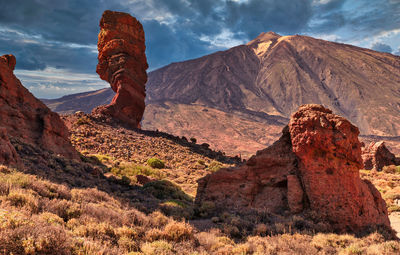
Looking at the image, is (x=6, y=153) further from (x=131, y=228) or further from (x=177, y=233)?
(x=177, y=233)

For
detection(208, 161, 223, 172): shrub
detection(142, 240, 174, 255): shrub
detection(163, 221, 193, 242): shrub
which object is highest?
detection(142, 240, 174, 255): shrub

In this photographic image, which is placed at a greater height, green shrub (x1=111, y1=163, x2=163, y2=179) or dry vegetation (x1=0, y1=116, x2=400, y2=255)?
dry vegetation (x1=0, y1=116, x2=400, y2=255)

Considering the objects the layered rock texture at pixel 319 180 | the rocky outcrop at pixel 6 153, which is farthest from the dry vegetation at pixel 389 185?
the rocky outcrop at pixel 6 153

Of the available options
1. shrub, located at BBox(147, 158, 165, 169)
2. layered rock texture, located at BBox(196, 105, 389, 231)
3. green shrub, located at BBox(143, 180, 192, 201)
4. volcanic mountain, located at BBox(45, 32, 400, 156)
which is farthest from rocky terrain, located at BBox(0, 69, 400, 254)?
volcanic mountain, located at BBox(45, 32, 400, 156)

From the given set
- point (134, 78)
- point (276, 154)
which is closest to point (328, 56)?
point (134, 78)

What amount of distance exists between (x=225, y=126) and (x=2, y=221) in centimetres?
8237

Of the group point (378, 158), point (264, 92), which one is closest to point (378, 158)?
point (378, 158)

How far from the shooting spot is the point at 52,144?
15.9m

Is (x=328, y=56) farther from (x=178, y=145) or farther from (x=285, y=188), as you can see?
(x=285, y=188)

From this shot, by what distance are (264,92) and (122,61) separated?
123159 millimetres

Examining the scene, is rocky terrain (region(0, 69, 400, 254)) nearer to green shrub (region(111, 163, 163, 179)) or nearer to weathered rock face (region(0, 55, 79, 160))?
weathered rock face (region(0, 55, 79, 160))

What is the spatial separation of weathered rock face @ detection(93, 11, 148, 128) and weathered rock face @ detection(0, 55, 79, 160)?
14971mm

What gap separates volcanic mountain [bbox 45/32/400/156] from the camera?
86312 millimetres

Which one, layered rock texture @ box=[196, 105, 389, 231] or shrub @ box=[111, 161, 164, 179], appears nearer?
layered rock texture @ box=[196, 105, 389, 231]
